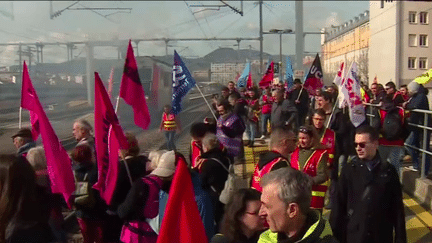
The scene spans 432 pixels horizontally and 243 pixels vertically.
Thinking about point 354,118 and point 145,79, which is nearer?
point 354,118

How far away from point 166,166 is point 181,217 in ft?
3.97

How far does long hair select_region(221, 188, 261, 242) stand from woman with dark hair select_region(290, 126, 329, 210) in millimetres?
1957

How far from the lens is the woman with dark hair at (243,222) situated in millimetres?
2848

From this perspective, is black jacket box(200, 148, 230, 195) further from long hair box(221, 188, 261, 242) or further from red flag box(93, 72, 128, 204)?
long hair box(221, 188, 261, 242)

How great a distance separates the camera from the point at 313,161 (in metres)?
4.85

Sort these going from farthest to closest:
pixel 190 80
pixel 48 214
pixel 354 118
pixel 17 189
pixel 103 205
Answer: pixel 190 80, pixel 354 118, pixel 103 205, pixel 48 214, pixel 17 189

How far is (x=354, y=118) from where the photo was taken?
734 cm

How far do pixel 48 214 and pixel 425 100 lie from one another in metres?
6.12

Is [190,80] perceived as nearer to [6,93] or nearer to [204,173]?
[6,93]

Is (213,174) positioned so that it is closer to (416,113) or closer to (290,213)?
(290,213)

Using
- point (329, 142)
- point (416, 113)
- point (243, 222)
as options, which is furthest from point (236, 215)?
point (416, 113)

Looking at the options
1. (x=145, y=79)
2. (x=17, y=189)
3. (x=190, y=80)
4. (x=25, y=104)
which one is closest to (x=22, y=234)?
(x=17, y=189)

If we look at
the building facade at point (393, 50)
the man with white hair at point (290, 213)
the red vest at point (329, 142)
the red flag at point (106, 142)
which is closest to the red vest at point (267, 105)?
the building facade at point (393, 50)

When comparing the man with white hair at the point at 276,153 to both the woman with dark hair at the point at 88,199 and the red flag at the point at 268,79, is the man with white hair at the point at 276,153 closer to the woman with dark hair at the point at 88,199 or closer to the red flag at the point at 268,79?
the woman with dark hair at the point at 88,199
